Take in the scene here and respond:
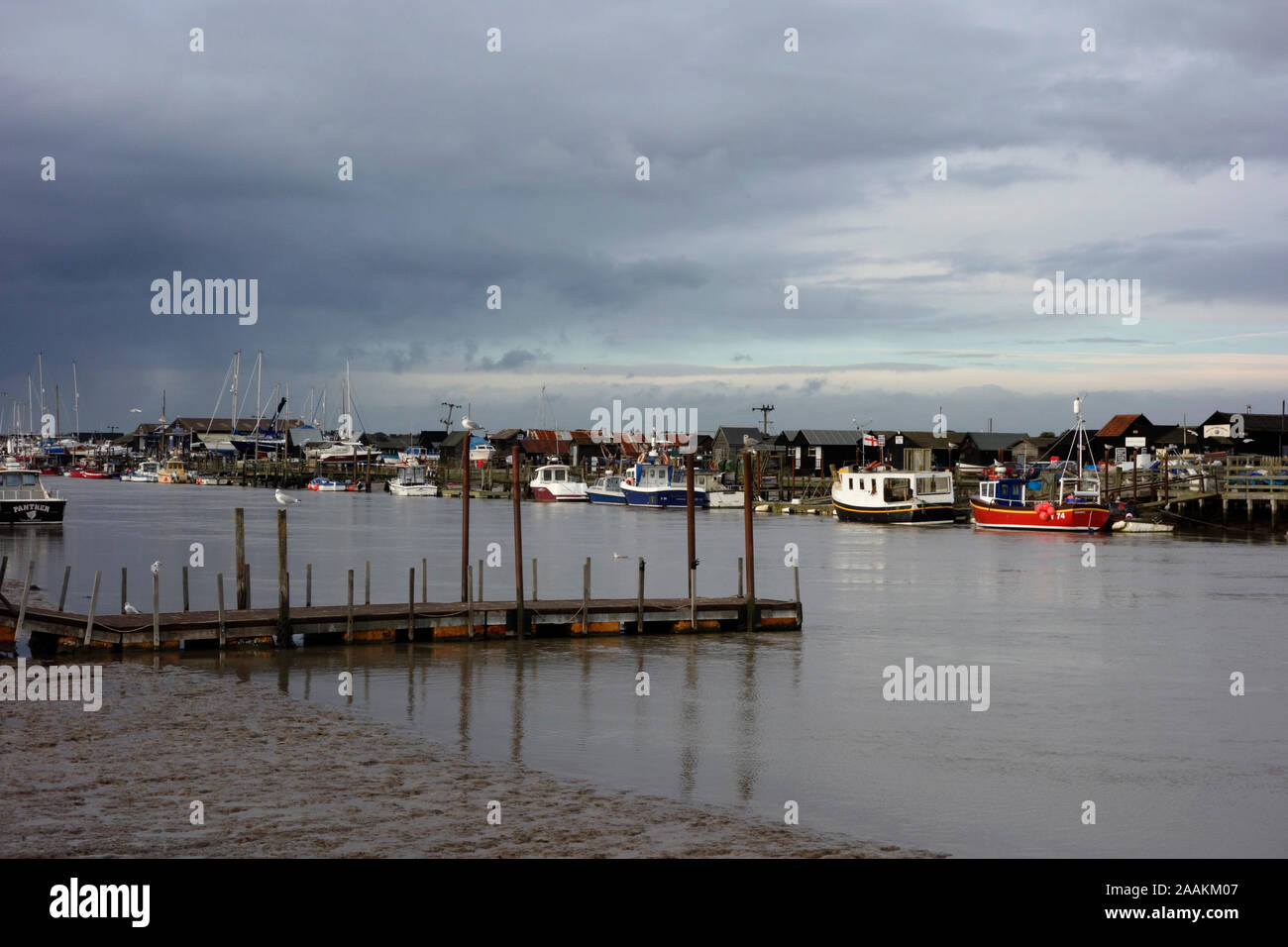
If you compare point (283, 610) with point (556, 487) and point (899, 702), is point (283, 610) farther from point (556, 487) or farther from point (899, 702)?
point (556, 487)

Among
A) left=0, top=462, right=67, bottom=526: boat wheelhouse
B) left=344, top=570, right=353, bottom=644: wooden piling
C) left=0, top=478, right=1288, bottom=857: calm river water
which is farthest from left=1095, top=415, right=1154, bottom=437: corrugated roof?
left=344, top=570, right=353, bottom=644: wooden piling

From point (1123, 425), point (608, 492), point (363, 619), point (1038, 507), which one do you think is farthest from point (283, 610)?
point (1123, 425)

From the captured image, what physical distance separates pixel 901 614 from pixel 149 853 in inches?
1096

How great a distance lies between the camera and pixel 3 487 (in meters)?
70.9

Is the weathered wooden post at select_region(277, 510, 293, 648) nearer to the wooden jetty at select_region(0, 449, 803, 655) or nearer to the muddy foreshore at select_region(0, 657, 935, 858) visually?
the wooden jetty at select_region(0, 449, 803, 655)

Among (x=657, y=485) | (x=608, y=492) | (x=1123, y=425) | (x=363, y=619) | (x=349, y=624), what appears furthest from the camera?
(x=1123, y=425)

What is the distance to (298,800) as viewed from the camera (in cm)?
1473

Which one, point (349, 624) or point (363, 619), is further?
point (363, 619)

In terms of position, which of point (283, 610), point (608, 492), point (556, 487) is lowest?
point (283, 610)

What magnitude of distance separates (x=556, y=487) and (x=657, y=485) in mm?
17885

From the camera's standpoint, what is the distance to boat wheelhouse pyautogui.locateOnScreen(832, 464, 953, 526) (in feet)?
274
